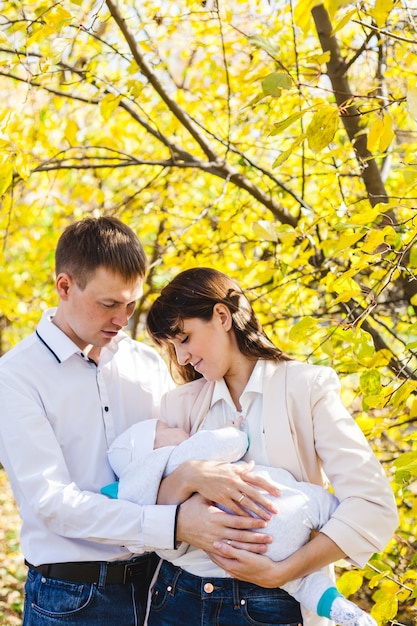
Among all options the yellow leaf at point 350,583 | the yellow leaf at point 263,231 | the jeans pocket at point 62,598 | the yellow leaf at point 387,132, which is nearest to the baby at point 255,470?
the jeans pocket at point 62,598

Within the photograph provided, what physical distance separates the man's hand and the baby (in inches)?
1.4

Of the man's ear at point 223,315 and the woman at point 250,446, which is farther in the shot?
the man's ear at point 223,315

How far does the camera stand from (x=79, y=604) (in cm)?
185

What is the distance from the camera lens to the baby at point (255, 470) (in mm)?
1644

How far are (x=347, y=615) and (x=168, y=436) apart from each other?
0.66m

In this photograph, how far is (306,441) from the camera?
5.92 ft

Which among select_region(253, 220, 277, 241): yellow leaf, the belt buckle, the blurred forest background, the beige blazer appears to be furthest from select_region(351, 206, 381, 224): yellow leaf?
the belt buckle

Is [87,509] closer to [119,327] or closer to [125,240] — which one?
[119,327]

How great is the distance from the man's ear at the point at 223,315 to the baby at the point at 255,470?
0.97ft

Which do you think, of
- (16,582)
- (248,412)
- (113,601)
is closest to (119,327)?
(248,412)

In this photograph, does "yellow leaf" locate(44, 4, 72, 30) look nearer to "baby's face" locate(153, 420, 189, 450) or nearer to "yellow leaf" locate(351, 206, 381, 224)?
"yellow leaf" locate(351, 206, 381, 224)

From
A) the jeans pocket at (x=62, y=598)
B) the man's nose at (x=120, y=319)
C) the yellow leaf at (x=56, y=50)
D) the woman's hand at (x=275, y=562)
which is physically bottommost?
the jeans pocket at (x=62, y=598)

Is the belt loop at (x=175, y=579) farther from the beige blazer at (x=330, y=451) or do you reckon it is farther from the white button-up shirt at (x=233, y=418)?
the beige blazer at (x=330, y=451)

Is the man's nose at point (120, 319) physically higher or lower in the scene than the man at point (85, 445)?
higher
